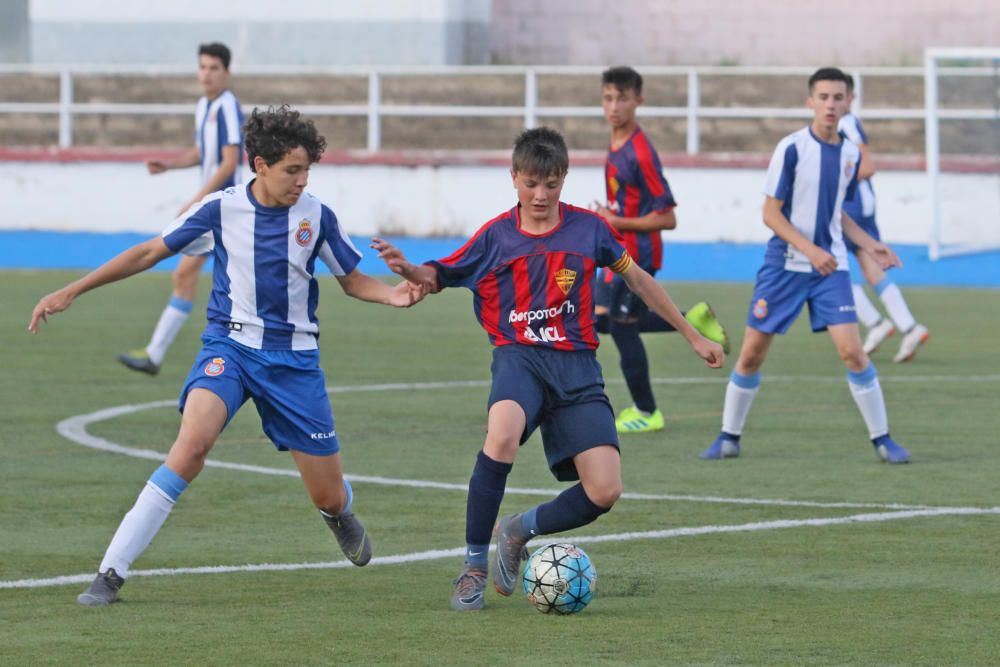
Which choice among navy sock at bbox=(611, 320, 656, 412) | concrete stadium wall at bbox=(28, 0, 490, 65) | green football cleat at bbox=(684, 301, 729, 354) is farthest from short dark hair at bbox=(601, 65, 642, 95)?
concrete stadium wall at bbox=(28, 0, 490, 65)

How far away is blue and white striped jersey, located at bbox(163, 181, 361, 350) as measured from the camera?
7.29 meters

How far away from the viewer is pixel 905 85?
101 ft

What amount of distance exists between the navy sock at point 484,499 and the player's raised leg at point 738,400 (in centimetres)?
378

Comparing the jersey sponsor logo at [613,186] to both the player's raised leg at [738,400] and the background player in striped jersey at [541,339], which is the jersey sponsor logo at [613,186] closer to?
the player's raised leg at [738,400]

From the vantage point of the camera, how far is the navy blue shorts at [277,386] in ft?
23.5

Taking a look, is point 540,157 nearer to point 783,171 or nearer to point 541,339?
point 541,339

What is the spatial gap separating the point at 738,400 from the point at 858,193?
19.2 ft

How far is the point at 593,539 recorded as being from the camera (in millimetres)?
8188

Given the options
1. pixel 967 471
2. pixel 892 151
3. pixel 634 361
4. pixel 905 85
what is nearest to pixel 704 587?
Result: pixel 967 471

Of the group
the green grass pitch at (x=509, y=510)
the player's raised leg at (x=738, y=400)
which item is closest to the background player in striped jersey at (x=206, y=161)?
the green grass pitch at (x=509, y=510)

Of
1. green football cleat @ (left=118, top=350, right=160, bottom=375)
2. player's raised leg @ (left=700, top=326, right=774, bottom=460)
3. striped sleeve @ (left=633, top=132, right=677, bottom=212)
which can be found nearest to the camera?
player's raised leg @ (left=700, top=326, right=774, bottom=460)

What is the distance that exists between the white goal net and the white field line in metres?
15.4

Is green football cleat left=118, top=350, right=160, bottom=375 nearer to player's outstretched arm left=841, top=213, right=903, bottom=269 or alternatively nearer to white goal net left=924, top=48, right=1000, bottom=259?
player's outstretched arm left=841, top=213, right=903, bottom=269

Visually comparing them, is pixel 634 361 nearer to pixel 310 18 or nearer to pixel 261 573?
pixel 261 573
